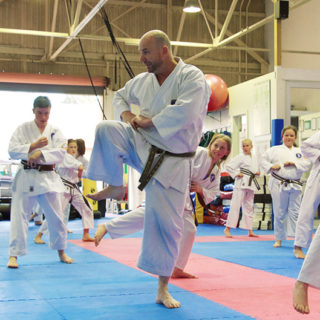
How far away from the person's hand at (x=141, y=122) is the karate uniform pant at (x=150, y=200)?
0.32 feet

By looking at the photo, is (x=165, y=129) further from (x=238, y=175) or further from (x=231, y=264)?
(x=238, y=175)

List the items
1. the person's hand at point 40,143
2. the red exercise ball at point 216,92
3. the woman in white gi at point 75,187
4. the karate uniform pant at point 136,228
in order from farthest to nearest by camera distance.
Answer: the red exercise ball at point 216,92 → the woman in white gi at point 75,187 → the person's hand at point 40,143 → the karate uniform pant at point 136,228

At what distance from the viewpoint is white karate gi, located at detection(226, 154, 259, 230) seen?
29.2 ft

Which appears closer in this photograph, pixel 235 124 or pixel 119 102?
pixel 119 102

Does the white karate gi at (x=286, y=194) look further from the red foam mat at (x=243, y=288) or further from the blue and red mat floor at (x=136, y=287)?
the red foam mat at (x=243, y=288)

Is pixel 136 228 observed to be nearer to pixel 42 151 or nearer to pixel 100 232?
pixel 100 232

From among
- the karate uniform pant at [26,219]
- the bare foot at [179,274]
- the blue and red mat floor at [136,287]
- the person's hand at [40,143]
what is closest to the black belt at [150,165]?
the blue and red mat floor at [136,287]

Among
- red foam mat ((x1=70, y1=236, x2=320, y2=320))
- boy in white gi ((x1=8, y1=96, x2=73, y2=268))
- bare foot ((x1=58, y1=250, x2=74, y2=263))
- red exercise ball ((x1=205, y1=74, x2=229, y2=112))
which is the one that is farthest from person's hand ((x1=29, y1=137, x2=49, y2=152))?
red exercise ball ((x1=205, y1=74, x2=229, y2=112))

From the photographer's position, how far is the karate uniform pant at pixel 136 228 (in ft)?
14.3

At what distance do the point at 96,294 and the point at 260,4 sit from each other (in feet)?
51.6

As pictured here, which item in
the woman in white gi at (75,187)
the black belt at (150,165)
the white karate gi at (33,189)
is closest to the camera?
the black belt at (150,165)

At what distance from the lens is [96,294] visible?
3.67 m

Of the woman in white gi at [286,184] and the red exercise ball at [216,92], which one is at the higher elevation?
the red exercise ball at [216,92]

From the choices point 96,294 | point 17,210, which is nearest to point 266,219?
point 17,210
